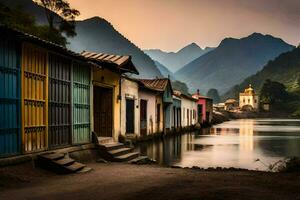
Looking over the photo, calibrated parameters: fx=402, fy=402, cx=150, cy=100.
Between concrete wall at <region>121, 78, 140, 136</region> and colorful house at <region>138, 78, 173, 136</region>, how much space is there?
1169mm

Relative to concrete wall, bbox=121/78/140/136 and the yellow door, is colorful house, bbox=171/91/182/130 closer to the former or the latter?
concrete wall, bbox=121/78/140/136

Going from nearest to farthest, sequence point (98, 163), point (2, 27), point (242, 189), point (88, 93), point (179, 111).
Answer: point (242, 189), point (2, 27), point (98, 163), point (88, 93), point (179, 111)

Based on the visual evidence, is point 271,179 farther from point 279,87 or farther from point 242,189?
point 279,87

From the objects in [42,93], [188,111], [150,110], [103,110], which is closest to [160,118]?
[150,110]

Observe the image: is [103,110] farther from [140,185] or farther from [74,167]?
[140,185]

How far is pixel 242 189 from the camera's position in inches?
327

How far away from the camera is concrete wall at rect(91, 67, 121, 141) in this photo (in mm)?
16594

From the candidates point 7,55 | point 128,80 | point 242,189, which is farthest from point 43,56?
point 128,80

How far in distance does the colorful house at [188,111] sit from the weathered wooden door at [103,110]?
28.0 metres

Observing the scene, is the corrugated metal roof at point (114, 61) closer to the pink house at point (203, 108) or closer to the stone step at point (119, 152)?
the stone step at point (119, 152)

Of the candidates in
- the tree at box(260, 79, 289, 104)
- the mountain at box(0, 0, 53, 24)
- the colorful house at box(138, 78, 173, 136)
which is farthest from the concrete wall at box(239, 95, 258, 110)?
the colorful house at box(138, 78, 173, 136)

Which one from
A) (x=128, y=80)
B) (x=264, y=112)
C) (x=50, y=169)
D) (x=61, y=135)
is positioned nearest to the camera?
(x=50, y=169)

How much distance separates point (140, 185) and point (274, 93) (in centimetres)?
14200

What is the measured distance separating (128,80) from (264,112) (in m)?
122
